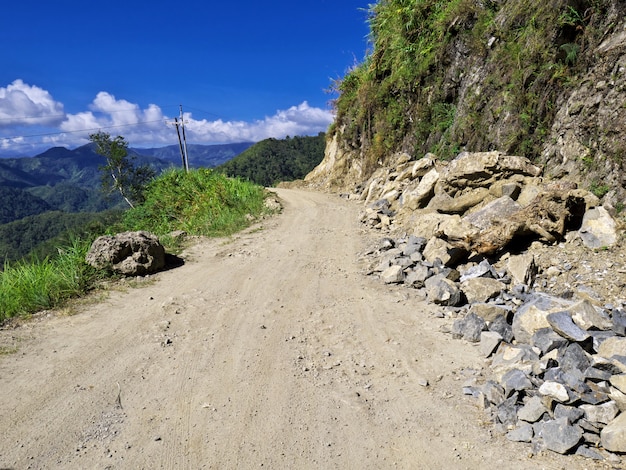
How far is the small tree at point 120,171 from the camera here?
28312 millimetres

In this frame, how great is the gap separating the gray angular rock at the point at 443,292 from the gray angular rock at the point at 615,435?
2.64 m

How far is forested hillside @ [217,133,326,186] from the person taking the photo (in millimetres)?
85438

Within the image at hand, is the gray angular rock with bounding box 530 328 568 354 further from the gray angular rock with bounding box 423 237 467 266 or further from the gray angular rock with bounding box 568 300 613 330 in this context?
the gray angular rock with bounding box 423 237 467 266

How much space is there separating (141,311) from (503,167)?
23.3 feet

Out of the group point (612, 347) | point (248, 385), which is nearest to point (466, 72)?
point (612, 347)

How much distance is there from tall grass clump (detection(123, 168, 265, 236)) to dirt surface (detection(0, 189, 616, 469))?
544cm

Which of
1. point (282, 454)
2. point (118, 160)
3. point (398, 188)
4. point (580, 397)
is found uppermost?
point (118, 160)

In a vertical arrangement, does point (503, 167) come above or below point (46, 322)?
above

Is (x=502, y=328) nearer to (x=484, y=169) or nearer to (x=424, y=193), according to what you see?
(x=484, y=169)

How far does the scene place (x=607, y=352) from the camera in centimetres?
343

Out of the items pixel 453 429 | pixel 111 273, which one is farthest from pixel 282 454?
pixel 111 273

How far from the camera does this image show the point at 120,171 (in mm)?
29547

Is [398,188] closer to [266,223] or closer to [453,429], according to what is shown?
[266,223]

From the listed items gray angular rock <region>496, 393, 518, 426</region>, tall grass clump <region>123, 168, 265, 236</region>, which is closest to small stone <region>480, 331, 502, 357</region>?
gray angular rock <region>496, 393, 518, 426</region>
